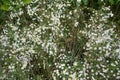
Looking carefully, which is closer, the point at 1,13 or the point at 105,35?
the point at 105,35

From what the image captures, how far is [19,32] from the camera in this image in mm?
4516

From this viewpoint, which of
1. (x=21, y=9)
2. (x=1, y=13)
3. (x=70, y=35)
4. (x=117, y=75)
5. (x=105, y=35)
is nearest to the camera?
(x=117, y=75)

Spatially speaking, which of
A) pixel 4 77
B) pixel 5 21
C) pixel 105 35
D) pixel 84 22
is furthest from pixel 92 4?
pixel 4 77

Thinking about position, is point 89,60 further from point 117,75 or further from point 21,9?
point 21,9

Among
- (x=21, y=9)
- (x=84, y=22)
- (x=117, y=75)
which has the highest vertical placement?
(x=21, y=9)

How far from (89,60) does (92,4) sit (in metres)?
1.40

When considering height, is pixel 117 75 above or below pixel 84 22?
below

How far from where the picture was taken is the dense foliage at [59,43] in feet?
12.9

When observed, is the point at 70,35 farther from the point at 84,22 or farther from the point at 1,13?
the point at 1,13

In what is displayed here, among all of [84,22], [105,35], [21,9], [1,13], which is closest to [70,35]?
[84,22]

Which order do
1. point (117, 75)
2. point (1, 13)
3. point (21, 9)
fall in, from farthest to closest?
point (1, 13)
point (21, 9)
point (117, 75)

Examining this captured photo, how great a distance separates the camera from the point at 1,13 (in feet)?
Result: 17.3

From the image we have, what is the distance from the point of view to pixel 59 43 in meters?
4.32

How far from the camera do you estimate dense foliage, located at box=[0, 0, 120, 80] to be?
3924 mm
